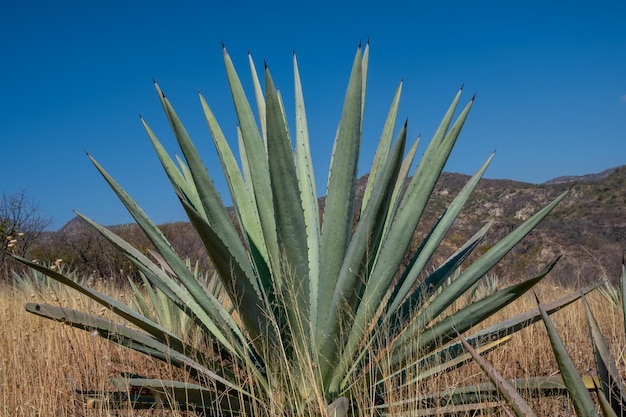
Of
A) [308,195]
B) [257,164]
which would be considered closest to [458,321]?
[308,195]

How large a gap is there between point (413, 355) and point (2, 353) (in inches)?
99.6

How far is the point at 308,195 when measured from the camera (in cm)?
241

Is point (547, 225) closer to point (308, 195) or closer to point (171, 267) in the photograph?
point (308, 195)

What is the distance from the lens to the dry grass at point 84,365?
2.52 m

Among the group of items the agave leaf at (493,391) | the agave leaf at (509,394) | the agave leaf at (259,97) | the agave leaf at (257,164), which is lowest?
the agave leaf at (493,391)

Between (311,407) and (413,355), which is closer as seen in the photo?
(311,407)

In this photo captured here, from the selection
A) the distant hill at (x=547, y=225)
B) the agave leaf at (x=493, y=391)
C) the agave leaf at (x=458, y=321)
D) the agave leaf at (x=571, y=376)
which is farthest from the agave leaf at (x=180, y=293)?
the distant hill at (x=547, y=225)

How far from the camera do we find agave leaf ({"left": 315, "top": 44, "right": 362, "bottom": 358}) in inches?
77.0

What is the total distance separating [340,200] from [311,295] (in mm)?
414

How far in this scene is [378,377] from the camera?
223 centimetres

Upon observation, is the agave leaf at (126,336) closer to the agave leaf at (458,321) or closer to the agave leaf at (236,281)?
the agave leaf at (236,281)

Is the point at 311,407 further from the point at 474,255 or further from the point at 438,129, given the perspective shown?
the point at 474,255

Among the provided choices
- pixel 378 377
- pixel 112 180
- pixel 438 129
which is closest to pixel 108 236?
pixel 112 180

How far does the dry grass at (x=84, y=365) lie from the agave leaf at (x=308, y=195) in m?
0.61
